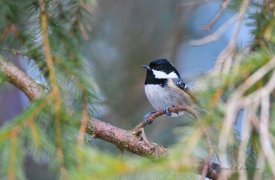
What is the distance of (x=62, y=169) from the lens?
4.00ft

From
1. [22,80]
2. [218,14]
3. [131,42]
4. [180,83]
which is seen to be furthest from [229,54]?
[131,42]

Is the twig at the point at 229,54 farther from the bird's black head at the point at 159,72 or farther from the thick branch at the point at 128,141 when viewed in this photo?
the bird's black head at the point at 159,72

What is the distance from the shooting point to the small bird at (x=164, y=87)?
2.98 m

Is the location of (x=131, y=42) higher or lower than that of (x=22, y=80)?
higher

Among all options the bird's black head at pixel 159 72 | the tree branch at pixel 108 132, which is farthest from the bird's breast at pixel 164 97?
the tree branch at pixel 108 132

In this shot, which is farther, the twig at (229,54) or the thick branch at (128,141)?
the thick branch at (128,141)

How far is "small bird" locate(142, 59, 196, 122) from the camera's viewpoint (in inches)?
117

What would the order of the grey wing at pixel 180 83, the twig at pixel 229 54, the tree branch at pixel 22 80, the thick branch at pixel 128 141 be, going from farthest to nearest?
the grey wing at pixel 180 83 → the thick branch at pixel 128 141 → the tree branch at pixel 22 80 → the twig at pixel 229 54

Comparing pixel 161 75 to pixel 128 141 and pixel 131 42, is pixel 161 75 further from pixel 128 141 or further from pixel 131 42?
pixel 128 141

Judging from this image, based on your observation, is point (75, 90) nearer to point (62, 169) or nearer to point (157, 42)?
point (62, 169)

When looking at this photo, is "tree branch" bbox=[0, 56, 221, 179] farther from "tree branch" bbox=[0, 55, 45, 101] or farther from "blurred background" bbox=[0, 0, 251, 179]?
"blurred background" bbox=[0, 0, 251, 179]

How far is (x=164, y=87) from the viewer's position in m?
3.04

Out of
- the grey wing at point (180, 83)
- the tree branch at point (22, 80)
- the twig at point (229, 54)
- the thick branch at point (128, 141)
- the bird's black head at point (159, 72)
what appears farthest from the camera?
the bird's black head at point (159, 72)

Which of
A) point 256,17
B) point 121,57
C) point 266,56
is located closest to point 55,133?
point 266,56
